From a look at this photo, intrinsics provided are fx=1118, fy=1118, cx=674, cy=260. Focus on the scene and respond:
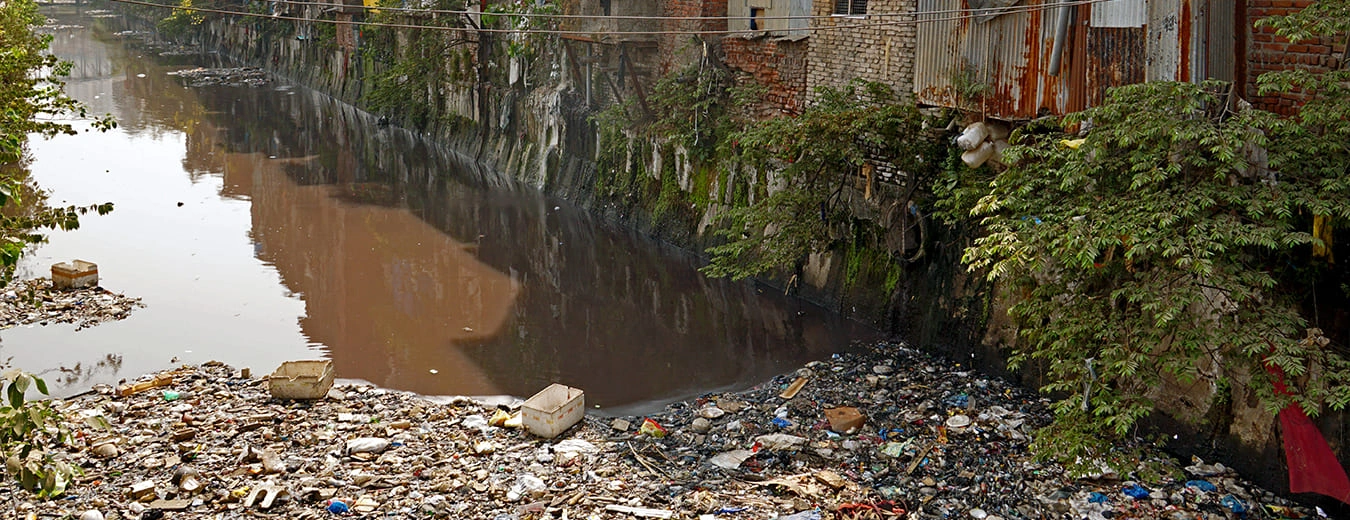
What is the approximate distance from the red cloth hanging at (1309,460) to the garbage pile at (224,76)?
37.5m

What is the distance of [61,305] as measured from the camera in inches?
505

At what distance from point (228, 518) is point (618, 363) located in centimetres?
486

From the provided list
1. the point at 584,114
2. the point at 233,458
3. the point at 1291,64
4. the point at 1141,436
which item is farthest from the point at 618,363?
the point at 584,114

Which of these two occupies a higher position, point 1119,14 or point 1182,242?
point 1119,14

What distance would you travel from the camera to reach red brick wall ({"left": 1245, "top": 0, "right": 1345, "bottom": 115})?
7.73 metres

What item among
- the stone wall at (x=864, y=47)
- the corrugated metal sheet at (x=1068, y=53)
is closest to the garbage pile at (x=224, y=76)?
the stone wall at (x=864, y=47)

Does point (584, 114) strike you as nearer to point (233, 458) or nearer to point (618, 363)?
point (618, 363)

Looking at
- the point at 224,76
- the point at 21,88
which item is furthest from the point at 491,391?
the point at 224,76

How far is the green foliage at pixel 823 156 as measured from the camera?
38.0ft

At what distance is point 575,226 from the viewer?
18.2m

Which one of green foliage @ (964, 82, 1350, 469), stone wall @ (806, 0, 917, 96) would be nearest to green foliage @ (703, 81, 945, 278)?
stone wall @ (806, 0, 917, 96)

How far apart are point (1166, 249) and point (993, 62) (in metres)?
4.32

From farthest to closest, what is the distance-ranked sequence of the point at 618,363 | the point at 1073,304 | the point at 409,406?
the point at 618,363 < the point at 409,406 < the point at 1073,304

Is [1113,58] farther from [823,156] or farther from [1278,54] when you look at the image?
[823,156]
